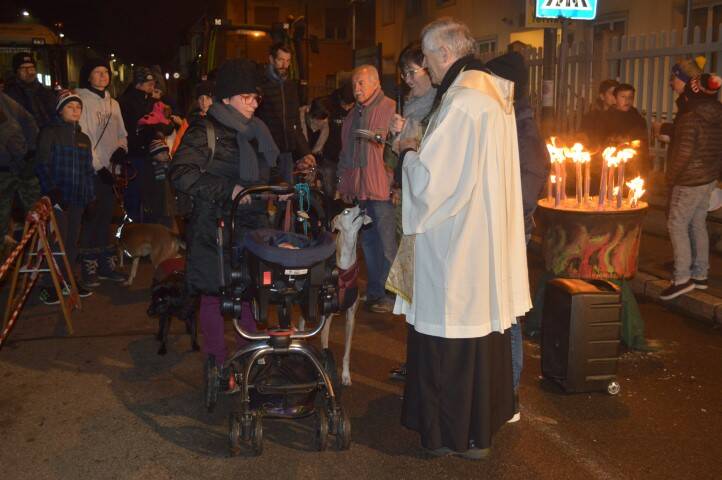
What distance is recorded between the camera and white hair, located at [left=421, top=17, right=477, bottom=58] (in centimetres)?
411

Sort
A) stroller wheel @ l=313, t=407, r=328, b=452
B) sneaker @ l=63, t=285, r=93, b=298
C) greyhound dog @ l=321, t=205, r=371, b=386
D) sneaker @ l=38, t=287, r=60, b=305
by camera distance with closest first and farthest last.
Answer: stroller wheel @ l=313, t=407, r=328, b=452
greyhound dog @ l=321, t=205, r=371, b=386
sneaker @ l=38, t=287, r=60, b=305
sneaker @ l=63, t=285, r=93, b=298

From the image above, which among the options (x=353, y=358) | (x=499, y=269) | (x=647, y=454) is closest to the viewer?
(x=499, y=269)

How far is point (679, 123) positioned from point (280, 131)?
12.8 feet

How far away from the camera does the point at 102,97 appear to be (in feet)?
27.9

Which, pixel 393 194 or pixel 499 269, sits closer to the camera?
pixel 499 269

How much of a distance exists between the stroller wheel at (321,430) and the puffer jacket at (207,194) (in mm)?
1040

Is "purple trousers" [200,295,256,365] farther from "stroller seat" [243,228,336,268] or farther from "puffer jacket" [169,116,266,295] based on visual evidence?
"stroller seat" [243,228,336,268]

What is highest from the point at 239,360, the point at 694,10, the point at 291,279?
the point at 694,10

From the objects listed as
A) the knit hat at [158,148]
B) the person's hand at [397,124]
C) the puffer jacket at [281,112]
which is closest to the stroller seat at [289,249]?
the person's hand at [397,124]

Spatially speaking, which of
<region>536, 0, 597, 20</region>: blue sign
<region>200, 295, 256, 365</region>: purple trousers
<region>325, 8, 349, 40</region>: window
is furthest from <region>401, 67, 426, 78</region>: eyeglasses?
<region>325, 8, 349, 40</region>: window

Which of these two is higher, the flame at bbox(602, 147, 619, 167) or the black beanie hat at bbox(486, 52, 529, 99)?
the black beanie hat at bbox(486, 52, 529, 99)

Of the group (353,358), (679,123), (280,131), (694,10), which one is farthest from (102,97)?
(694,10)

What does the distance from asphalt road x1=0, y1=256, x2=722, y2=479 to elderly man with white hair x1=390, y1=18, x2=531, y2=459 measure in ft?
1.18

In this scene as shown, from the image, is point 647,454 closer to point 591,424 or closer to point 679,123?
point 591,424
